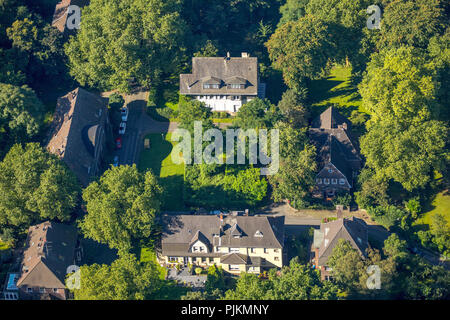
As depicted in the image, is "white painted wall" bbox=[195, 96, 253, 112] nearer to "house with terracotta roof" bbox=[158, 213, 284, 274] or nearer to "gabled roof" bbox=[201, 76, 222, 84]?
"gabled roof" bbox=[201, 76, 222, 84]

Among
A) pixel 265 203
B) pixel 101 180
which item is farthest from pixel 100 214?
pixel 265 203

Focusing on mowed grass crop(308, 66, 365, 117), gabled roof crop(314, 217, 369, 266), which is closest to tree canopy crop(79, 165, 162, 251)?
gabled roof crop(314, 217, 369, 266)

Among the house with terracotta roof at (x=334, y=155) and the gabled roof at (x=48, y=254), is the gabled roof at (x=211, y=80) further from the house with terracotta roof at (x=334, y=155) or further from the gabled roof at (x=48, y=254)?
the gabled roof at (x=48, y=254)

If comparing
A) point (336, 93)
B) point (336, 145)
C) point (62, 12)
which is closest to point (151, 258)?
point (336, 145)

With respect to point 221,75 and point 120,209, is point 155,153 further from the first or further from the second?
point 120,209

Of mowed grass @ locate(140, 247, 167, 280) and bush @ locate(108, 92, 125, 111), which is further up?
bush @ locate(108, 92, 125, 111)

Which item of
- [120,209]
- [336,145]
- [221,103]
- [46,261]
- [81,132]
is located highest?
[221,103]

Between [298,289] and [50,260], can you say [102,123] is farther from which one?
[298,289]

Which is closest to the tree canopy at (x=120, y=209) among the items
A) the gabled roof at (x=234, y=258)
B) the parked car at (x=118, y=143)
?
the gabled roof at (x=234, y=258)
